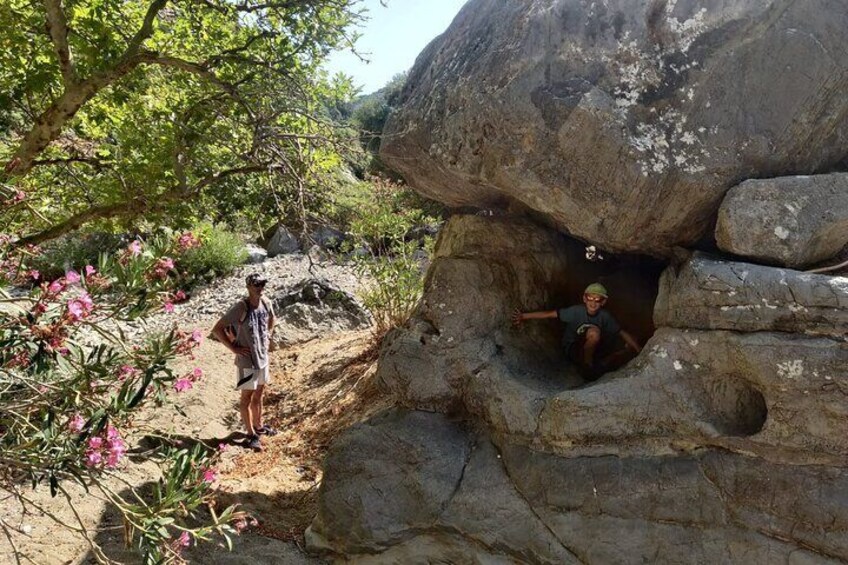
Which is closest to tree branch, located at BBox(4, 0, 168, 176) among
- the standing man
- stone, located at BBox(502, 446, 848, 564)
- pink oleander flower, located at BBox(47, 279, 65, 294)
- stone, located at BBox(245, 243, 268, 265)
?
the standing man

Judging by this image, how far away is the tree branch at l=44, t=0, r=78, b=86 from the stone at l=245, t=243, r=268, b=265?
391 inches

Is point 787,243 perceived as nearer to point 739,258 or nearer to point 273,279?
point 739,258

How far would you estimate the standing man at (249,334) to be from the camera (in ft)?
20.5

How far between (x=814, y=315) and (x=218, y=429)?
6.19 m

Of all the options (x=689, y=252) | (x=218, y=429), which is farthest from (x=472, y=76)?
(x=218, y=429)

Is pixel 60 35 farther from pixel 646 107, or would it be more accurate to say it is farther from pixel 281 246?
pixel 281 246

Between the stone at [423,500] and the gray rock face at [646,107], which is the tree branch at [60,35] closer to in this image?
the gray rock face at [646,107]

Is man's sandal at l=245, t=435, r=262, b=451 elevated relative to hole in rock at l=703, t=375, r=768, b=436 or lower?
lower

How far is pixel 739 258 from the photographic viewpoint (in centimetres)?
411

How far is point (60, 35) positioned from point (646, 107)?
4.60 meters

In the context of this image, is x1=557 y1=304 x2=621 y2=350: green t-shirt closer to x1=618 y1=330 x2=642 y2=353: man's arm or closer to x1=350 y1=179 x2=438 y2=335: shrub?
A: x1=618 y1=330 x2=642 y2=353: man's arm

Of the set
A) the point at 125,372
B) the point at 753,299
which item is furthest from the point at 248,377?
the point at 753,299

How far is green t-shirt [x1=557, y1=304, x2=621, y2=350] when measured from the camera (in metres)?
5.00

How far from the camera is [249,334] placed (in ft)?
20.9
